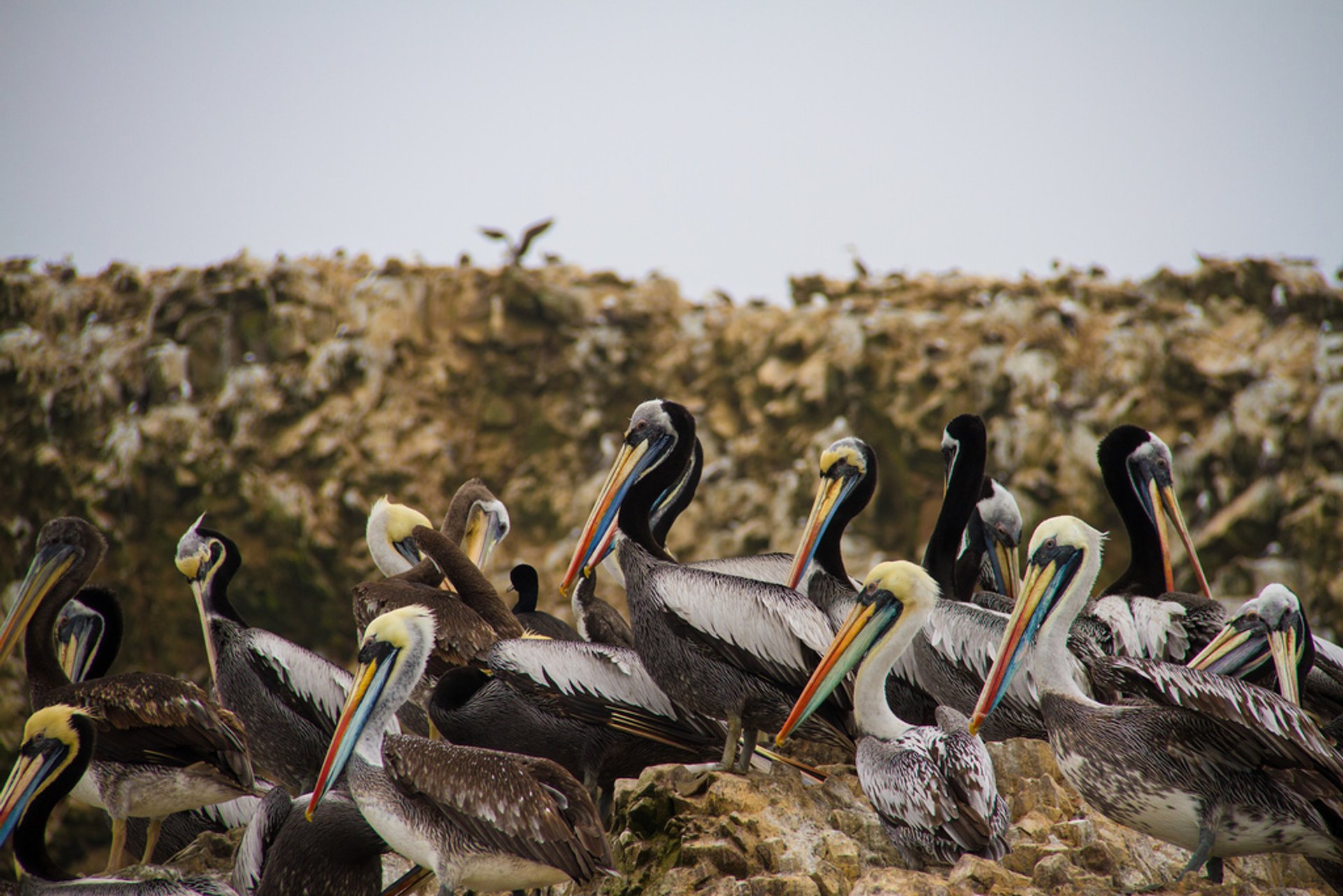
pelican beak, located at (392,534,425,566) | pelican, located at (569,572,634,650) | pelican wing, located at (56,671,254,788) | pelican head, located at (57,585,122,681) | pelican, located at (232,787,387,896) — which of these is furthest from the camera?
pelican beak, located at (392,534,425,566)

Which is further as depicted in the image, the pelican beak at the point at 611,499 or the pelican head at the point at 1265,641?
the pelican beak at the point at 611,499

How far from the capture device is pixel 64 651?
19.9 feet

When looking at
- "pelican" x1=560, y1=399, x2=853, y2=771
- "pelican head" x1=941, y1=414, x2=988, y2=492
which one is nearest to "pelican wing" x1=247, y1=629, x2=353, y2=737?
"pelican" x1=560, y1=399, x2=853, y2=771

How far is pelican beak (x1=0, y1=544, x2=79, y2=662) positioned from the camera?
530cm

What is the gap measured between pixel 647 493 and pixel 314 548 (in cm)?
1169

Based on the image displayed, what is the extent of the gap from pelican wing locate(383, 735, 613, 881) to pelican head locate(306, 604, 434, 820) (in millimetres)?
186

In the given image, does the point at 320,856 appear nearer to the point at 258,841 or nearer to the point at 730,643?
the point at 258,841

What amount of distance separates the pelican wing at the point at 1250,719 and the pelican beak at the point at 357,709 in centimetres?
232

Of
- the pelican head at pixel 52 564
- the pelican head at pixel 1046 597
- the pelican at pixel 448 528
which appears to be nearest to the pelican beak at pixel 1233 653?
the pelican head at pixel 1046 597

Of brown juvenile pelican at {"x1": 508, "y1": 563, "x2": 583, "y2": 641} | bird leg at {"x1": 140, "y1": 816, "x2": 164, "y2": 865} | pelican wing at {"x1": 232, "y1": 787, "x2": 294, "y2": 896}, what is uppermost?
brown juvenile pelican at {"x1": 508, "y1": 563, "x2": 583, "y2": 641}

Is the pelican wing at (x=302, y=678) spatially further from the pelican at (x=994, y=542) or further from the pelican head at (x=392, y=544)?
the pelican at (x=994, y=542)

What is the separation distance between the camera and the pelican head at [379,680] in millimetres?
3627

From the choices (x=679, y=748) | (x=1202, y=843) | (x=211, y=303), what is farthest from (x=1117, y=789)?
(x=211, y=303)

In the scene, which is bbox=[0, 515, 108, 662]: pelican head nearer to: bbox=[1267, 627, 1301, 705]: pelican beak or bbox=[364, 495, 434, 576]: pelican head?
bbox=[364, 495, 434, 576]: pelican head
